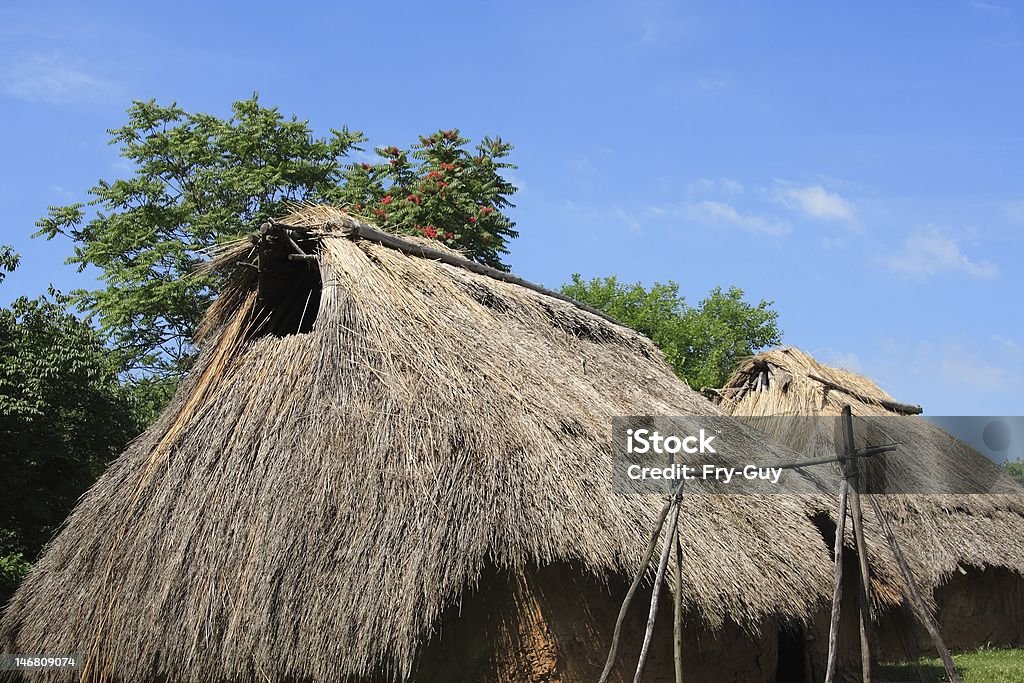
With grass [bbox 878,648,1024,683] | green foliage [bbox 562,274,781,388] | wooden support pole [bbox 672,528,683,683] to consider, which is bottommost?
wooden support pole [bbox 672,528,683,683]

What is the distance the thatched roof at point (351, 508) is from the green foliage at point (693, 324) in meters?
18.6

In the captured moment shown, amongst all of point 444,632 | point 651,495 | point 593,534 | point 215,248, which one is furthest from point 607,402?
point 215,248

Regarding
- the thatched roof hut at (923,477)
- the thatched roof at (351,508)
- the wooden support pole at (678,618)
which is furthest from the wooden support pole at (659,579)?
the thatched roof hut at (923,477)

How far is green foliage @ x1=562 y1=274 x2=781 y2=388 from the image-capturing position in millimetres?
28359

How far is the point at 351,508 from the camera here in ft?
23.4

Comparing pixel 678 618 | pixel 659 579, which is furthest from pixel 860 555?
pixel 659 579

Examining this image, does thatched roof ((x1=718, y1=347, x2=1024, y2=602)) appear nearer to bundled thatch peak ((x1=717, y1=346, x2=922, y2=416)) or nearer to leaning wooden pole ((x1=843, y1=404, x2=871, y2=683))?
bundled thatch peak ((x1=717, y1=346, x2=922, y2=416))

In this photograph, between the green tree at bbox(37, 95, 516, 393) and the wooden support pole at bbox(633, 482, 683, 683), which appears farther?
the green tree at bbox(37, 95, 516, 393)

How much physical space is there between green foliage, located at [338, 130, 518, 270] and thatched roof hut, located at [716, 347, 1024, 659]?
5.19m

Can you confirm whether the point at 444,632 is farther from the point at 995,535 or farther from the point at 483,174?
the point at 483,174

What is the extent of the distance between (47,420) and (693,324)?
823 inches

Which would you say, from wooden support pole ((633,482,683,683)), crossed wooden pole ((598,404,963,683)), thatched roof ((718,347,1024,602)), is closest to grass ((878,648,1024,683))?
thatched roof ((718,347,1024,602))

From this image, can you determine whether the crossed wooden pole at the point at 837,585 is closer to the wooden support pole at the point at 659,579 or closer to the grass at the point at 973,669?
the wooden support pole at the point at 659,579

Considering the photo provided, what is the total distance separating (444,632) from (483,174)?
477 inches
